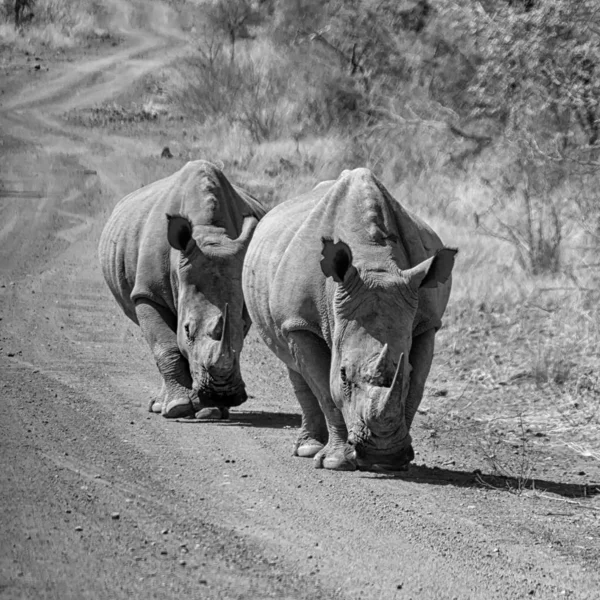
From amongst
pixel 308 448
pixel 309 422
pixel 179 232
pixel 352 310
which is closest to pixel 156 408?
pixel 179 232

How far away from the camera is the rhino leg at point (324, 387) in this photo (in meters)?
8.24

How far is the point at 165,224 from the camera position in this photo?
35.9 feet

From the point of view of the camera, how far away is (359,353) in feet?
25.0

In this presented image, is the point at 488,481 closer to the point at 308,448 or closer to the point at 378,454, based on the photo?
the point at 378,454

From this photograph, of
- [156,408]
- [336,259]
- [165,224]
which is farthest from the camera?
[165,224]

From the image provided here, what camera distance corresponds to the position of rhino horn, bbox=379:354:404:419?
719 cm

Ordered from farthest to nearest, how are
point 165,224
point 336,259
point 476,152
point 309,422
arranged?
1. point 476,152
2. point 165,224
3. point 309,422
4. point 336,259

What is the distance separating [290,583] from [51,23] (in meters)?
43.6

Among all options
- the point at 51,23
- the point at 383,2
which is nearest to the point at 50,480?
the point at 383,2

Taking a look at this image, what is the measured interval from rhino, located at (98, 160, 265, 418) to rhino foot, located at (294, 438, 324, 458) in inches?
39.5

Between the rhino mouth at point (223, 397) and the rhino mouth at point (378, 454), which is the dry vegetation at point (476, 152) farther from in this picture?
the rhino mouth at point (223, 397)

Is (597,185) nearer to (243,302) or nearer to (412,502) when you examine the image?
(243,302)

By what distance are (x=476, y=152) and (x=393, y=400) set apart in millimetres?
11396

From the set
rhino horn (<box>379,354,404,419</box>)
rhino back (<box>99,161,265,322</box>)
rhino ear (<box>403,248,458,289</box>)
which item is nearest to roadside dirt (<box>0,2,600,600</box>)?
rhino horn (<box>379,354,404,419</box>)
